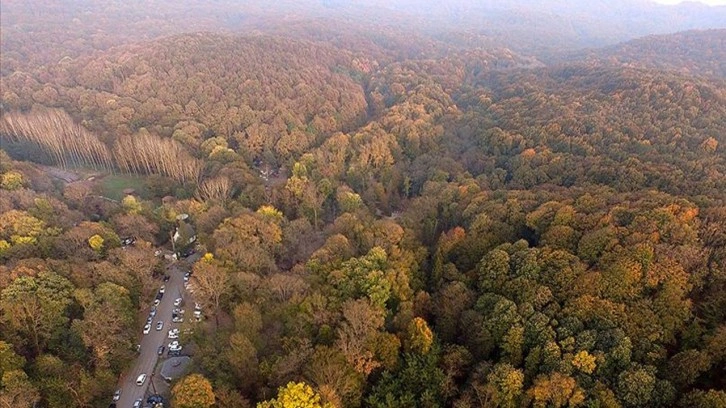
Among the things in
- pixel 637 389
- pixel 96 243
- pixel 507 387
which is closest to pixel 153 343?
pixel 96 243

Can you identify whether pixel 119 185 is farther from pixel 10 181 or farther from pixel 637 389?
pixel 637 389

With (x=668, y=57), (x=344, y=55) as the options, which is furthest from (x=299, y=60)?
(x=668, y=57)

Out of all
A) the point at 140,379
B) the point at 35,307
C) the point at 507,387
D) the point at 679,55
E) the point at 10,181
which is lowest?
the point at 140,379

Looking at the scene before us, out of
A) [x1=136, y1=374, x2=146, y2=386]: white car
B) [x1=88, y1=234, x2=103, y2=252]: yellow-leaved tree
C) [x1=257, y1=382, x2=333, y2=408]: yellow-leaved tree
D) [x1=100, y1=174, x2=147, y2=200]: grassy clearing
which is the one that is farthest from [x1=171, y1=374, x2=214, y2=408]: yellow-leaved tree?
[x1=100, y1=174, x2=147, y2=200]: grassy clearing

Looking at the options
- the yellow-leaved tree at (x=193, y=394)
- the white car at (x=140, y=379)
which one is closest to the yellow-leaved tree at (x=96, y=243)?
the white car at (x=140, y=379)

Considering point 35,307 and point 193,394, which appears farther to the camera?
point 35,307

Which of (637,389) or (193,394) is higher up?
(637,389)

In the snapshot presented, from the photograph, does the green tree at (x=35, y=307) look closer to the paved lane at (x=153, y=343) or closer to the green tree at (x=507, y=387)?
the paved lane at (x=153, y=343)
